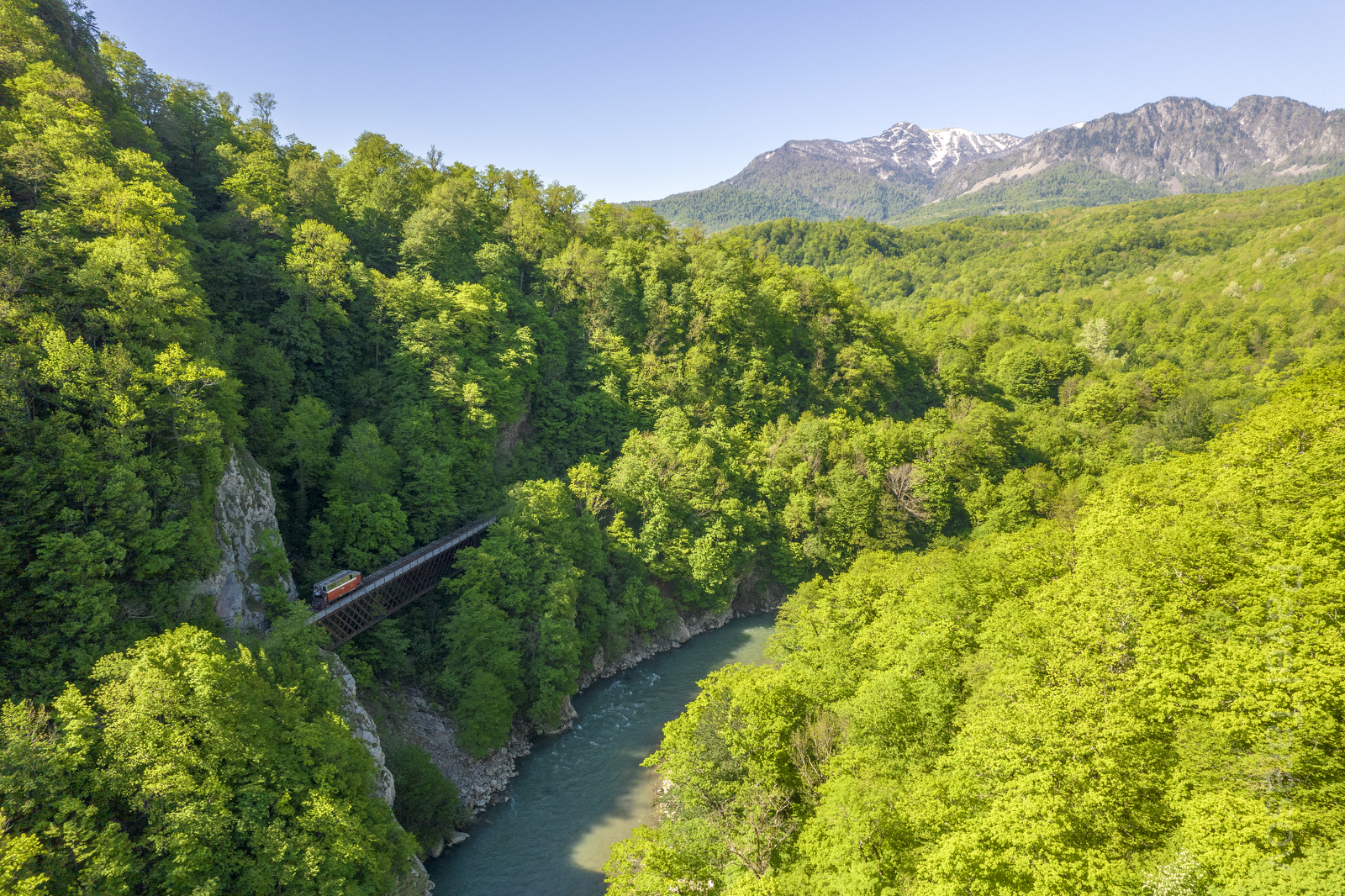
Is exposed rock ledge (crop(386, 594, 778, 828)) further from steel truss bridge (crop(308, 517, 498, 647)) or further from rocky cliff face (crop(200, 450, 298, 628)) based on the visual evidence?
rocky cliff face (crop(200, 450, 298, 628))

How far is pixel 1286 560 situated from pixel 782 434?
3744cm

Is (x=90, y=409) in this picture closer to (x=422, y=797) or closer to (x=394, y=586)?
(x=394, y=586)

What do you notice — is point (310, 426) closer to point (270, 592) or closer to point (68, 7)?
point (270, 592)

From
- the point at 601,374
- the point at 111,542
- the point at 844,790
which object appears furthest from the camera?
the point at 601,374

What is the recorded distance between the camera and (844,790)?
16.3 meters

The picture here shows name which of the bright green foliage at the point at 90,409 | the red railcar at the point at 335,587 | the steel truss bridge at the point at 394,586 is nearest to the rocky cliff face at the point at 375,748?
the steel truss bridge at the point at 394,586

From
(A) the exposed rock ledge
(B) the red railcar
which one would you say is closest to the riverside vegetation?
(A) the exposed rock ledge

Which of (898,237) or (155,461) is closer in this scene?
(155,461)

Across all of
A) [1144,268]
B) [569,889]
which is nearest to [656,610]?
[569,889]

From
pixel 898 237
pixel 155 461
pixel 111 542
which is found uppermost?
pixel 898 237

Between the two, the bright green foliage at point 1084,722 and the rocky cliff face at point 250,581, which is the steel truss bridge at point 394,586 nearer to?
the rocky cliff face at point 250,581

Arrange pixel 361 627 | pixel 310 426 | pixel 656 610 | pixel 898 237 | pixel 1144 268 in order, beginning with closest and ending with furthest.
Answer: pixel 361 627 < pixel 310 426 < pixel 656 610 < pixel 1144 268 < pixel 898 237

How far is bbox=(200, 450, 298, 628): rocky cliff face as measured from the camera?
2203 cm

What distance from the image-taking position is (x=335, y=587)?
2683 cm
